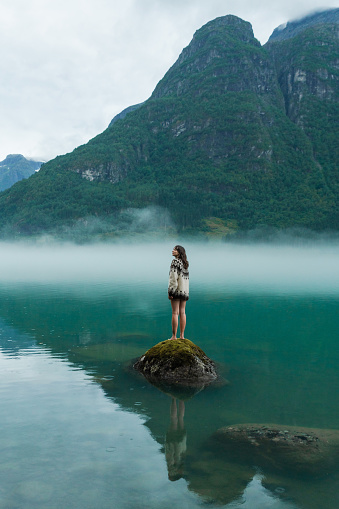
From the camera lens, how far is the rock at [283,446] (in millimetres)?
8320

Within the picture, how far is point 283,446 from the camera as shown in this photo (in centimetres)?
908

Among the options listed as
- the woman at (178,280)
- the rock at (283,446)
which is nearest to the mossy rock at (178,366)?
the woman at (178,280)

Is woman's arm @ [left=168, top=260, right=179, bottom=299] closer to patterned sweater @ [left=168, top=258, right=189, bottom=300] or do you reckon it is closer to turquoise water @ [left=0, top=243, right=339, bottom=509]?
patterned sweater @ [left=168, top=258, right=189, bottom=300]

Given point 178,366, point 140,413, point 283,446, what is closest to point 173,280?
point 178,366

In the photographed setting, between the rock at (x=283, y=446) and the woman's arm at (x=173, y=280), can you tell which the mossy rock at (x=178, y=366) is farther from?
the rock at (x=283, y=446)

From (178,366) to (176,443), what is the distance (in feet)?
17.6

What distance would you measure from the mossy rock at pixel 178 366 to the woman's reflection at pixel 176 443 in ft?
7.65

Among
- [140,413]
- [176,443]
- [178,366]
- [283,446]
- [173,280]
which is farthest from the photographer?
[173,280]

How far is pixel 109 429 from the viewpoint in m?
9.84

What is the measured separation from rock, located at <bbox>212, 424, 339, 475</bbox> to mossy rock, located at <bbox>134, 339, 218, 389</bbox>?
4.16 meters

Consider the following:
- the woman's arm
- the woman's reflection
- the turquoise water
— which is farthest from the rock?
the woman's arm

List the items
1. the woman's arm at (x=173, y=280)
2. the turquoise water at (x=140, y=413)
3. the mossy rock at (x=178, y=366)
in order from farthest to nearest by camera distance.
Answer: the woman's arm at (x=173, y=280) → the mossy rock at (x=178, y=366) → the turquoise water at (x=140, y=413)

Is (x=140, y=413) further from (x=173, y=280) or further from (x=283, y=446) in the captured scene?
(x=173, y=280)

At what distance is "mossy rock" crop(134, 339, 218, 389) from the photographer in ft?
46.7
